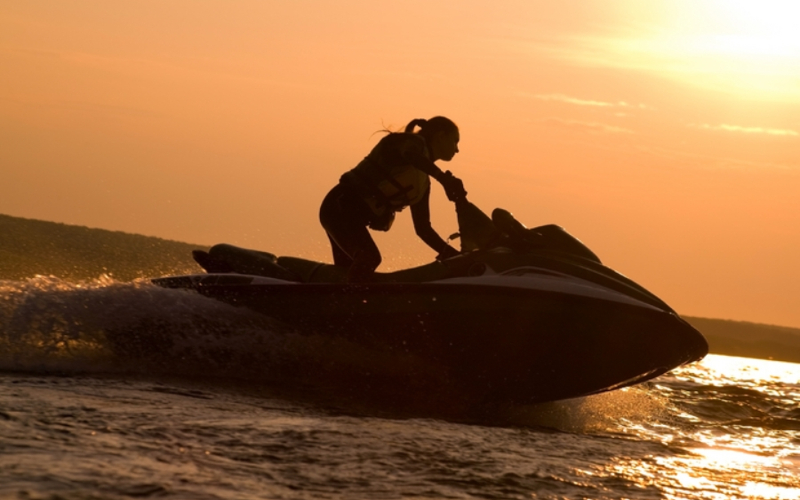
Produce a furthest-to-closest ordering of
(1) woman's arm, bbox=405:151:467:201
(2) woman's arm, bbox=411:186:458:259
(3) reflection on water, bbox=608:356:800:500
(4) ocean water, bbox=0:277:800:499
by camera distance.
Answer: (2) woman's arm, bbox=411:186:458:259 < (1) woman's arm, bbox=405:151:467:201 < (3) reflection on water, bbox=608:356:800:500 < (4) ocean water, bbox=0:277:800:499

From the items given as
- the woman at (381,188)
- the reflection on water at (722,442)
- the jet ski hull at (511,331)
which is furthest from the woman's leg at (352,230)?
the reflection on water at (722,442)

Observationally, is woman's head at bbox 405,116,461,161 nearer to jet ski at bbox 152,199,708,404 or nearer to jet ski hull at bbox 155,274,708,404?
jet ski at bbox 152,199,708,404

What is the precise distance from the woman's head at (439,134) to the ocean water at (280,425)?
1.64 metres

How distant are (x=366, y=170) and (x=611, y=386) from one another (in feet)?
8.19

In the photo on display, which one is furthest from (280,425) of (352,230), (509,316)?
(352,230)

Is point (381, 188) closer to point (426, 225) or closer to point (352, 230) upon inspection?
point (352, 230)

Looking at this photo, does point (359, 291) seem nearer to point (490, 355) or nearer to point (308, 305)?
point (308, 305)

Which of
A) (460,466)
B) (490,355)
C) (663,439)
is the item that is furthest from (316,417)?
(663,439)

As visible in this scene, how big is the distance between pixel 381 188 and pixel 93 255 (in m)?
26.8

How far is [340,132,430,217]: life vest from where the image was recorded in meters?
7.00

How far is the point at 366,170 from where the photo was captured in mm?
7156

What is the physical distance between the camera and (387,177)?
7.10m

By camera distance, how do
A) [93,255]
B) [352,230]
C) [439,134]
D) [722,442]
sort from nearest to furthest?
[722,442]
[439,134]
[352,230]
[93,255]

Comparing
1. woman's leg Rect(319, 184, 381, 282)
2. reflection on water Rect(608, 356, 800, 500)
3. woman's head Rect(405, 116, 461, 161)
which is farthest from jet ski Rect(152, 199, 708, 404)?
reflection on water Rect(608, 356, 800, 500)
